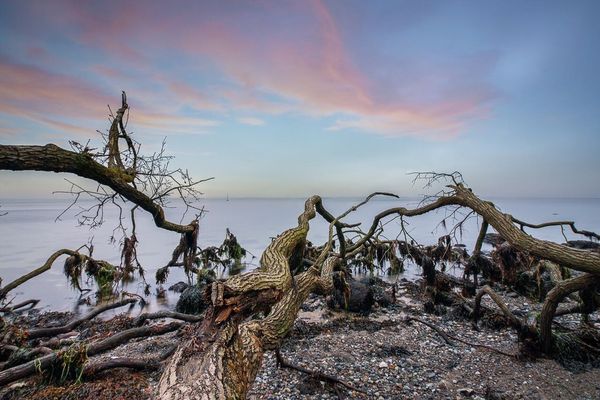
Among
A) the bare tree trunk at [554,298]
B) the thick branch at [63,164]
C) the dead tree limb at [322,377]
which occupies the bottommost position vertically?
the dead tree limb at [322,377]

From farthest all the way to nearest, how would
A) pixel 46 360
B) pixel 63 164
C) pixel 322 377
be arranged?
pixel 322 377 < pixel 46 360 < pixel 63 164

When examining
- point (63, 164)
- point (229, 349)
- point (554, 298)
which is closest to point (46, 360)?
point (63, 164)

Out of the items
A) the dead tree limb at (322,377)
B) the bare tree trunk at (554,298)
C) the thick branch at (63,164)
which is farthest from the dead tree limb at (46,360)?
the bare tree trunk at (554,298)

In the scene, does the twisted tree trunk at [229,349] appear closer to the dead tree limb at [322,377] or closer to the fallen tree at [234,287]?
the fallen tree at [234,287]

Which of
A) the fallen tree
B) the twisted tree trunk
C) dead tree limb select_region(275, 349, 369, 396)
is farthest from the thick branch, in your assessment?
dead tree limb select_region(275, 349, 369, 396)

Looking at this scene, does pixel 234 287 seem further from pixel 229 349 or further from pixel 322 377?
pixel 322 377

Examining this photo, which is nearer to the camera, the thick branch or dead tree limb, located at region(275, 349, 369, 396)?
the thick branch

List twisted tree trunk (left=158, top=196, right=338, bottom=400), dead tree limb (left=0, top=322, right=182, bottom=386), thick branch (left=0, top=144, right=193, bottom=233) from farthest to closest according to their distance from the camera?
1. dead tree limb (left=0, top=322, right=182, bottom=386)
2. thick branch (left=0, top=144, right=193, bottom=233)
3. twisted tree trunk (left=158, top=196, right=338, bottom=400)

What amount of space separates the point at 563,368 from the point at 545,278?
6521mm

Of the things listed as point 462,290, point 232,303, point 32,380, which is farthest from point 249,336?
point 462,290

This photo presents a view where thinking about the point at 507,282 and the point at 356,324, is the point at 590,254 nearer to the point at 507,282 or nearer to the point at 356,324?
the point at 356,324

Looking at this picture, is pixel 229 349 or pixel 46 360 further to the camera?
pixel 46 360

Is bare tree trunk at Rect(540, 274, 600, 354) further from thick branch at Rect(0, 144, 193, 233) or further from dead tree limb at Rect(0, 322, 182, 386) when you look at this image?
dead tree limb at Rect(0, 322, 182, 386)

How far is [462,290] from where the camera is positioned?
11.1 meters
